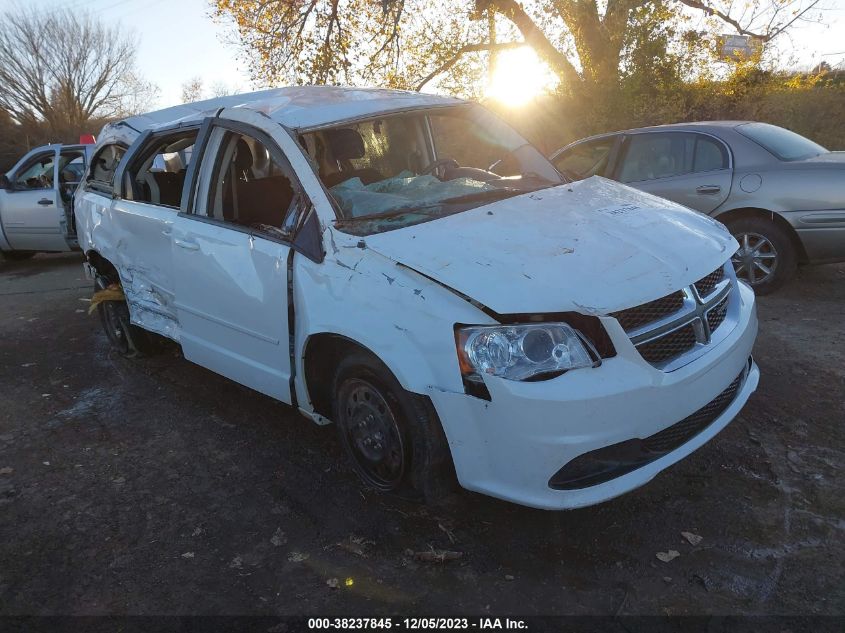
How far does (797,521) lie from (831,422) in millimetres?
1085

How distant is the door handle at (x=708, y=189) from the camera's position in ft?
19.8

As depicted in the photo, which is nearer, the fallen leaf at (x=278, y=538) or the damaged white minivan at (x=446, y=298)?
the damaged white minivan at (x=446, y=298)

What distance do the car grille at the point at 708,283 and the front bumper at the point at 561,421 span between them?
372 mm

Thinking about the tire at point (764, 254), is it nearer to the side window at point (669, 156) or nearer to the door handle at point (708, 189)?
the door handle at point (708, 189)

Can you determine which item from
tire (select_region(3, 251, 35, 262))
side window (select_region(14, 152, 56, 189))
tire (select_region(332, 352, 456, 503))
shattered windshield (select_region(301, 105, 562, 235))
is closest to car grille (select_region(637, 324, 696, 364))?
tire (select_region(332, 352, 456, 503))

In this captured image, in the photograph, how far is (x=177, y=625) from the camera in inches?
96.4

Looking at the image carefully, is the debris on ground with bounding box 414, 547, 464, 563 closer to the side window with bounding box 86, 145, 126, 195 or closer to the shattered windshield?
the shattered windshield

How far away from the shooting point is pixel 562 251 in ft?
9.05

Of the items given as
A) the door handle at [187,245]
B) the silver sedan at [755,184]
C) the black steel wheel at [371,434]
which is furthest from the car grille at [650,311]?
the silver sedan at [755,184]

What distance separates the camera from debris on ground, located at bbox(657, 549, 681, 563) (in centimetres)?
263

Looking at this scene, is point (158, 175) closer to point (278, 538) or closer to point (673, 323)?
point (278, 538)

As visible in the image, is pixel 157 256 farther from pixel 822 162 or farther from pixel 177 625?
pixel 822 162

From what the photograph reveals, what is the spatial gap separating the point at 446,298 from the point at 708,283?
1241mm

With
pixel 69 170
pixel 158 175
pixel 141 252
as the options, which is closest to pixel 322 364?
pixel 141 252
